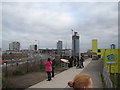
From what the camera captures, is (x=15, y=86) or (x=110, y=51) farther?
(x=110, y=51)

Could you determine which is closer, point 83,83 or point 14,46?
point 83,83

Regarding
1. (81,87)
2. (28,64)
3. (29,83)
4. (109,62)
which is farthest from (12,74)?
(109,62)

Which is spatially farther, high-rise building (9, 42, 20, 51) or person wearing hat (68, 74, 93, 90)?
high-rise building (9, 42, 20, 51)

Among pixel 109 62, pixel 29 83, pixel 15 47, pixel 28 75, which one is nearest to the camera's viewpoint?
pixel 29 83

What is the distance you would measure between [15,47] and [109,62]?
113 feet

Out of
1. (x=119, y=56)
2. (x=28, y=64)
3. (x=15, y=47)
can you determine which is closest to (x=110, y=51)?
(x=119, y=56)

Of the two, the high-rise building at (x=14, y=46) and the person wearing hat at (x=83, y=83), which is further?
the high-rise building at (x=14, y=46)

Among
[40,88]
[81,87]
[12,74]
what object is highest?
[81,87]

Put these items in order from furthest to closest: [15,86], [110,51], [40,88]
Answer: [110,51], [40,88], [15,86]

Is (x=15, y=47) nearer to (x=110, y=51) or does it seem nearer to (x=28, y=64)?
(x=110, y=51)

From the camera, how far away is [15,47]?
44750 millimetres

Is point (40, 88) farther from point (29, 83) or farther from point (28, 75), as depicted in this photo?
point (28, 75)

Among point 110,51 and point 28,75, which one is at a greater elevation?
point 110,51

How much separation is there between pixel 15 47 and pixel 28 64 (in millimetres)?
36389
